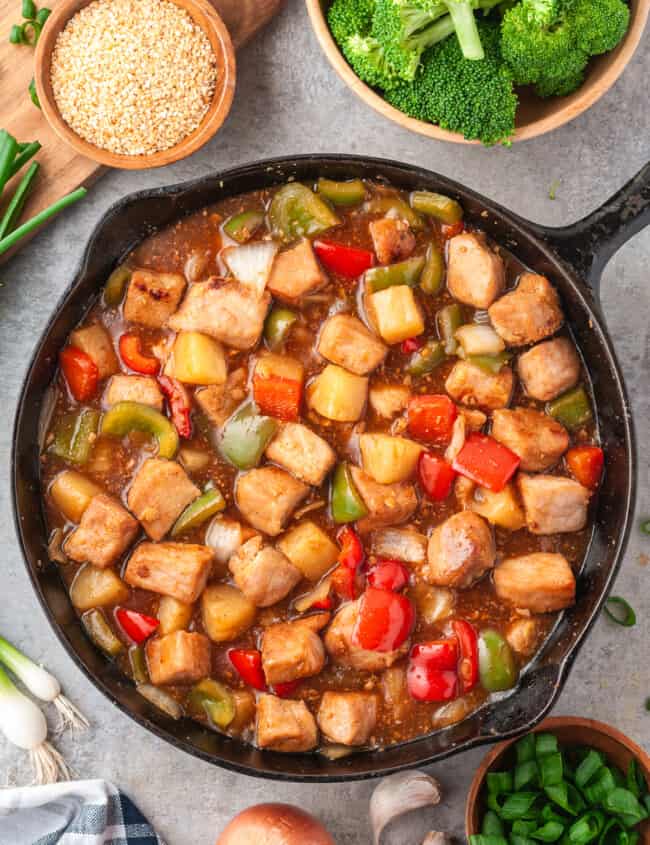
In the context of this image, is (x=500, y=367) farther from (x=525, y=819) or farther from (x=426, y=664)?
(x=525, y=819)

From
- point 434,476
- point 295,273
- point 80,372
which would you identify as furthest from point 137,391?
point 434,476

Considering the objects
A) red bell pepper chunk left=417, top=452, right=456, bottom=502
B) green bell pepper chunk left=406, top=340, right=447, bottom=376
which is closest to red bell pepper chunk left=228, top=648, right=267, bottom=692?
red bell pepper chunk left=417, top=452, right=456, bottom=502

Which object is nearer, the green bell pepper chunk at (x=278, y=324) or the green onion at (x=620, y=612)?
the green bell pepper chunk at (x=278, y=324)

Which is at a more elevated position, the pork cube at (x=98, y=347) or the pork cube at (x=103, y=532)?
the pork cube at (x=98, y=347)

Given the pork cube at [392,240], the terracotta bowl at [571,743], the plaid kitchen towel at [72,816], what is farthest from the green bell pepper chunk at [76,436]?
the terracotta bowl at [571,743]

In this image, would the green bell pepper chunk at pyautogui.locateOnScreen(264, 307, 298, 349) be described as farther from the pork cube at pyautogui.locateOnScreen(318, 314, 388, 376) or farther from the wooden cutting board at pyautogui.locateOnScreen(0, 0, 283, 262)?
the wooden cutting board at pyautogui.locateOnScreen(0, 0, 283, 262)

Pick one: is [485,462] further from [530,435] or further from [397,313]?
[397,313]

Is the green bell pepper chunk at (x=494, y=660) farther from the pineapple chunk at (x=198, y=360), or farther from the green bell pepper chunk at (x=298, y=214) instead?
the green bell pepper chunk at (x=298, y=214)
